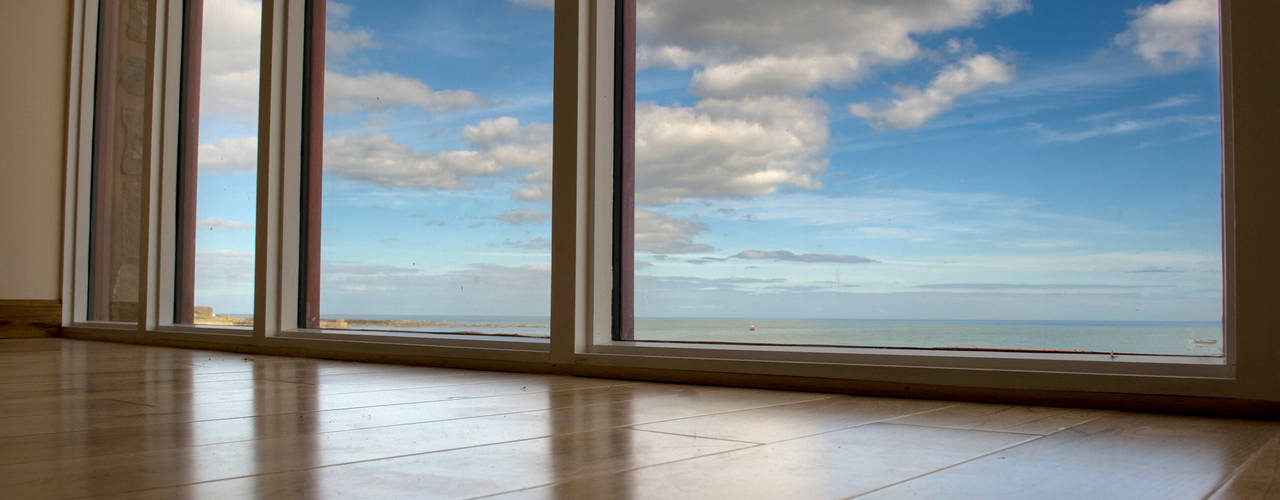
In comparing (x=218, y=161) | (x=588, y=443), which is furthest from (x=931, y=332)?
(x=218, y=161)

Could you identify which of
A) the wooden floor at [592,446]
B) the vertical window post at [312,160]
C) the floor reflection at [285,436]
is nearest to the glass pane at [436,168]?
the vertical window post at [312,160]

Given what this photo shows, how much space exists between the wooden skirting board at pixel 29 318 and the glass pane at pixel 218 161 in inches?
29.5

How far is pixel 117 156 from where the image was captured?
12.1 feet

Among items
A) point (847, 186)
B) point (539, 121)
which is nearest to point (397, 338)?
point (539, 121)

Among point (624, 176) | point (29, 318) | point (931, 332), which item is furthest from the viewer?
point (29, 318)

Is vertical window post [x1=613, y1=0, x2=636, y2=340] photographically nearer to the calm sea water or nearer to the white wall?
the calm sea water

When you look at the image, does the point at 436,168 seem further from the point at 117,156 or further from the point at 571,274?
the point at 117,156

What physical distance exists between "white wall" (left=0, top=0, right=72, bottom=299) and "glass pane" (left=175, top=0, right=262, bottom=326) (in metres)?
0.74

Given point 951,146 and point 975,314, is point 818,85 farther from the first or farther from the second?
point 975,314

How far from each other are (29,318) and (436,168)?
213 centimetres

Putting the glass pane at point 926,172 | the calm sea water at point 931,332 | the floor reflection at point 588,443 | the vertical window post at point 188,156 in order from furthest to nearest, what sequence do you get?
the vertical window post at point 188,156
the glass pane at point 926,172
the calm sea water at point 931,332
the floor reflection at point 588,443

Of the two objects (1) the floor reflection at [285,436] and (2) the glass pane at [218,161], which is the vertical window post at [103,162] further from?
(1) the floor reflection at [285,436]

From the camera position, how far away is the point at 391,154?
9.20ft

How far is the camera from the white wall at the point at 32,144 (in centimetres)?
A: 354
